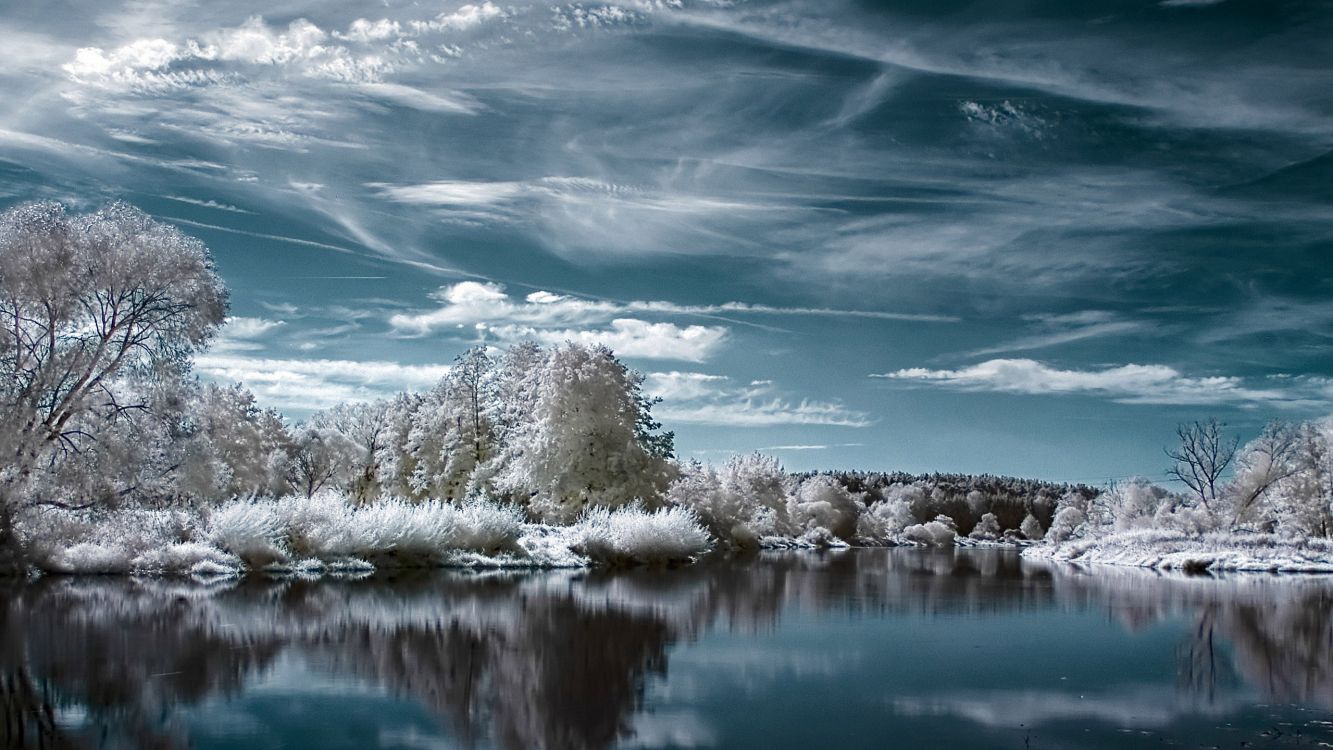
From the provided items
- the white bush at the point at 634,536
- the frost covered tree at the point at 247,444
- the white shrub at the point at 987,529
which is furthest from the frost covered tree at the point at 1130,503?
the frost covered tree at the point at 247,444

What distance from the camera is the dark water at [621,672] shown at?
8305 millimetres

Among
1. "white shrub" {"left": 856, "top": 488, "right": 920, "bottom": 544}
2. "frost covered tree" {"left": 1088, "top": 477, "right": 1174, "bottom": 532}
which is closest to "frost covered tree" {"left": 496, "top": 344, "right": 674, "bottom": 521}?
"frost covered tree" {"left": 1088, "top": 477, "right": 1174, "bottom": 532}

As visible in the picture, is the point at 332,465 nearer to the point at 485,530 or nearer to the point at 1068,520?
the point at 485,530

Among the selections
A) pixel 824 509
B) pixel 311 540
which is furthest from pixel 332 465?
pixel 824 509

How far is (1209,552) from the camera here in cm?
4950

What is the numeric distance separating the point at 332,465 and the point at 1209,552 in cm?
5249

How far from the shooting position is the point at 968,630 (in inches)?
674

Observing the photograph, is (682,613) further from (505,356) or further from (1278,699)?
(505,356)

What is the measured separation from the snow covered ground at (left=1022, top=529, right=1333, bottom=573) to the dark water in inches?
1172

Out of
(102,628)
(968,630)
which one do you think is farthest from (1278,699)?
(102,628)

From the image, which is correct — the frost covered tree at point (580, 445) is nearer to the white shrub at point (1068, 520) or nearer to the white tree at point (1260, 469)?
the white tree at point (1260, 469)

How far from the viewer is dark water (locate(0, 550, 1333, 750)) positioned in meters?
8.30

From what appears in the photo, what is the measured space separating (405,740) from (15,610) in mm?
11471

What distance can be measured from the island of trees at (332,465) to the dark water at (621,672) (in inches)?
108
